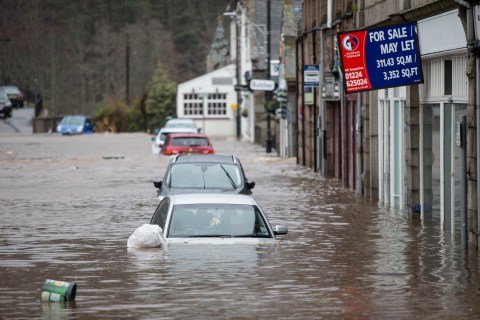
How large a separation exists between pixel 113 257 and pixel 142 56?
105 meters

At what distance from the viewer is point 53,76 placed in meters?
102

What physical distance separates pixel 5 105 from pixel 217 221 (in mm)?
81062

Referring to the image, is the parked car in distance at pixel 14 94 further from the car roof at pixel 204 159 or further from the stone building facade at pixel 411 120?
the car roof at pixel 204 159

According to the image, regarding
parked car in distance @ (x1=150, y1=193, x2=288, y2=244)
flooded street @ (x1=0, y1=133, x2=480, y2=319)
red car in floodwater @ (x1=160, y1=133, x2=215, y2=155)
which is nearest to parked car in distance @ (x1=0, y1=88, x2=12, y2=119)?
red car in floodwater @ (x1=160, y1=133, x2=215, y2=155)

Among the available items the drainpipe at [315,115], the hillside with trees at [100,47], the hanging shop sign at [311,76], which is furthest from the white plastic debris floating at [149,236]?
the hillside with trees at [100,47]

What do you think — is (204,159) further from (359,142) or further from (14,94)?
(14,94)

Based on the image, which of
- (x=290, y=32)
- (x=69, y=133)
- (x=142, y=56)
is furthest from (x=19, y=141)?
(x=142, y=56)

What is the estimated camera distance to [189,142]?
158ft

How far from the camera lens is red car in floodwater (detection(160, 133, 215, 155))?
1843 inches

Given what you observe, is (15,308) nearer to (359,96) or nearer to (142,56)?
(359,96)

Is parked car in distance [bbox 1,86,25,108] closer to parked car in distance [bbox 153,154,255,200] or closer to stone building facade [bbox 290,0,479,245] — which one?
stone building facade [bbox 290,0,479,245]

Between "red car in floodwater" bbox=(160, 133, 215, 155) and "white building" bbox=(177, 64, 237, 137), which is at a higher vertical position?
"white building" bbox=(177, 64, 237, 137)

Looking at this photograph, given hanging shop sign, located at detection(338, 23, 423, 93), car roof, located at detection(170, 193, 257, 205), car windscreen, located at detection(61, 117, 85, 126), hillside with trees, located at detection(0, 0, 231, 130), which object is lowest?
car roof, located at detection(170, 193, 257, 205)

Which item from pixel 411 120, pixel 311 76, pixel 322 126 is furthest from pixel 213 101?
pixel 411 120
